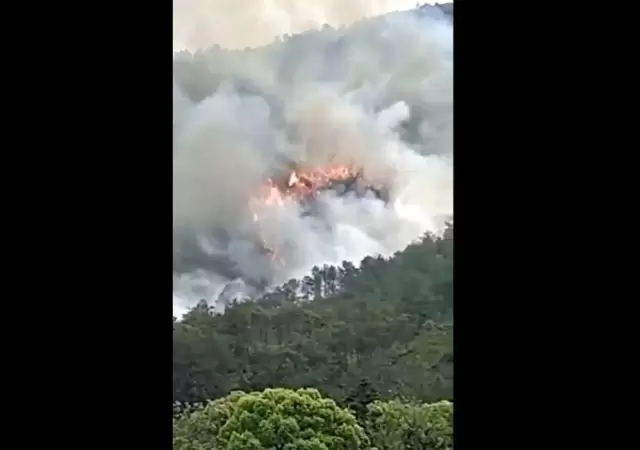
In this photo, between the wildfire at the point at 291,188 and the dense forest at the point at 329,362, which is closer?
the dense forest at the point at 329,362

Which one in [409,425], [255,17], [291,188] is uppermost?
[255,17]

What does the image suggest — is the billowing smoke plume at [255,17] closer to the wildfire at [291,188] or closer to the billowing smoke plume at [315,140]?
the billowing smoke plume at [315,140]

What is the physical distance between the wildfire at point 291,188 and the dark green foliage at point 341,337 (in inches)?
7.2

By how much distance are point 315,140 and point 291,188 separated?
0.12 m

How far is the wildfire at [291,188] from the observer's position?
5.68 feet

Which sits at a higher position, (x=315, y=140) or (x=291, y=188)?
(x=315, y=140)

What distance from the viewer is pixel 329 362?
5.26 ft

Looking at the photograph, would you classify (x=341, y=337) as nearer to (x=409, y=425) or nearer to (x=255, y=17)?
(x=409, y=425)

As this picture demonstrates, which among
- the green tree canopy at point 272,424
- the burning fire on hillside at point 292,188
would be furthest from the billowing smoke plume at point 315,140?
the green tree canopy at point 272,424

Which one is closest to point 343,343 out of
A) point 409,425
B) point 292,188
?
point 409,425

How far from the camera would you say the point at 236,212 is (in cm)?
172

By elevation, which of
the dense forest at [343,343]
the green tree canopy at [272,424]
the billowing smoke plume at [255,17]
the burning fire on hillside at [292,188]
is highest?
the billowing smoke plume at [255,17]
